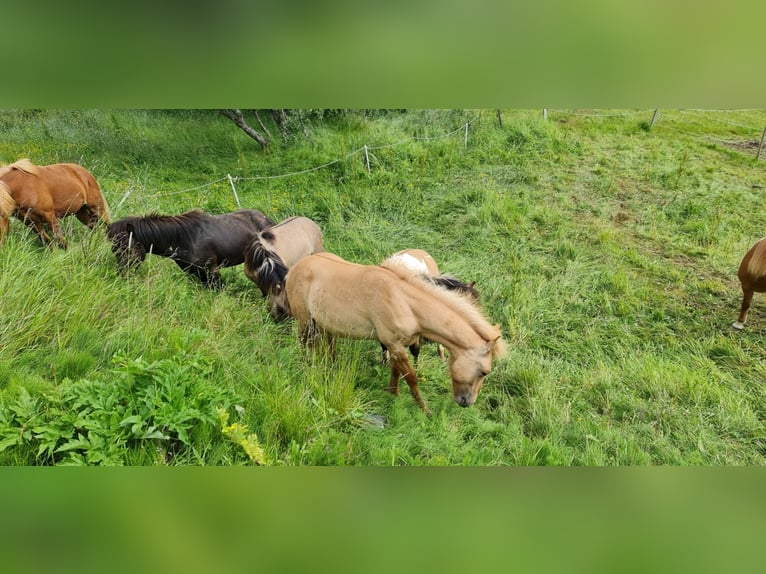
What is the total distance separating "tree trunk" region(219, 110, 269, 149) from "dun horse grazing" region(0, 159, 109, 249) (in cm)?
123

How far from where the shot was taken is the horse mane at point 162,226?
353cm

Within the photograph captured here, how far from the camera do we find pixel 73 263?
9.23 feet

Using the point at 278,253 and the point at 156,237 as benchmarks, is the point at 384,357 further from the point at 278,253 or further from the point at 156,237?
the point at 156,237

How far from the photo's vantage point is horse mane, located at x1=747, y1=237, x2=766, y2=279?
370 centimetres

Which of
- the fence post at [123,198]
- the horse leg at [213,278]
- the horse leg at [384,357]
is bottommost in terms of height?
the horse leg at [384,357]

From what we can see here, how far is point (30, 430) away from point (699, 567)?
1.91m

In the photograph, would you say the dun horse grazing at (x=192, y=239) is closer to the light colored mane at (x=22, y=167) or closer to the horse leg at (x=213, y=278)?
the horse leg at (x=213, y=278)

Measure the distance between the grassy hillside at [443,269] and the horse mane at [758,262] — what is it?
343 millimetres

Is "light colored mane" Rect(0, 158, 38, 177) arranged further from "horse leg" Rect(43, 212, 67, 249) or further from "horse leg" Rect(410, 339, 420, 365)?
"horse leg" Rect(410, 339, 420, 365)

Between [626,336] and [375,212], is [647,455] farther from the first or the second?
[375,212]

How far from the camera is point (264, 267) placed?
3922mm

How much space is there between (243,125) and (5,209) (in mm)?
1596

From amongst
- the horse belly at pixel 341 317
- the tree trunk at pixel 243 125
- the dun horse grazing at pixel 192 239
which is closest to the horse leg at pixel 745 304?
the horse belly at pixel 341 317
